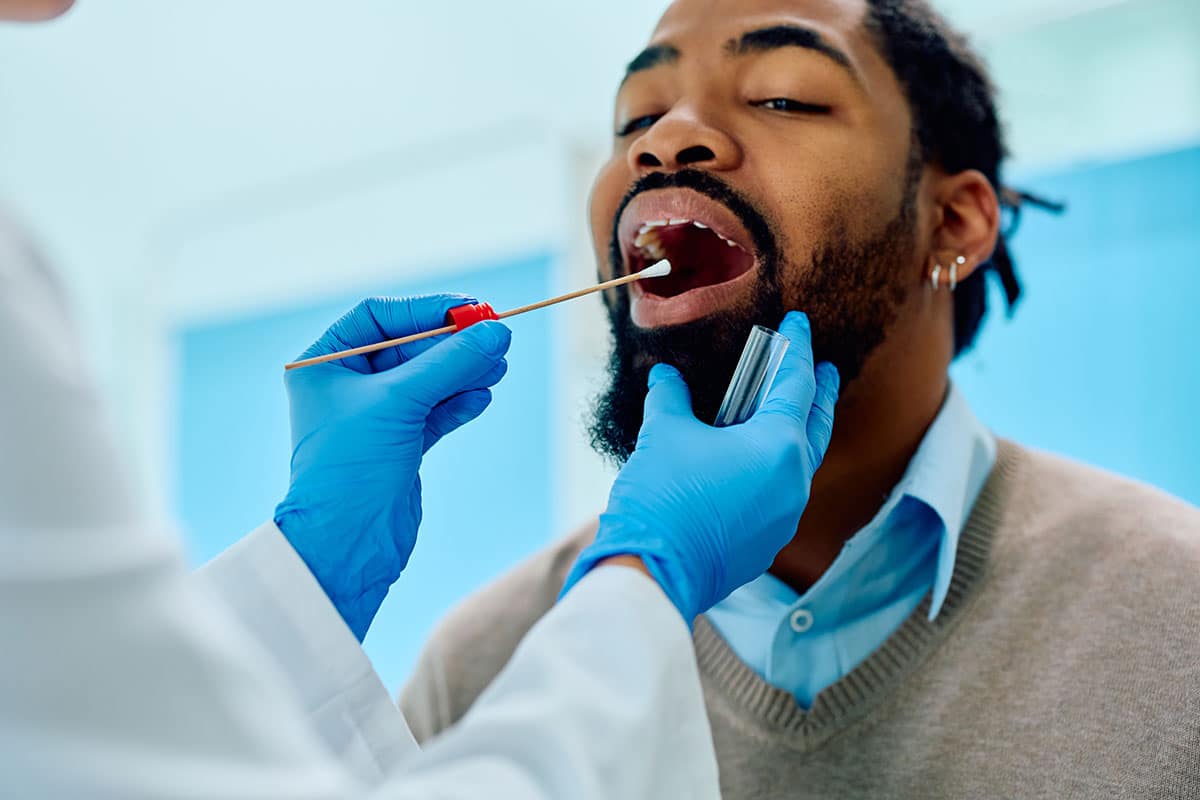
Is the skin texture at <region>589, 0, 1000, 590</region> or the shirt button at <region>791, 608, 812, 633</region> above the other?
the skin texture at <region>589, 0, 1000, 590</region>

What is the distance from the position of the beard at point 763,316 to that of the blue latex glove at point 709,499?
133mm

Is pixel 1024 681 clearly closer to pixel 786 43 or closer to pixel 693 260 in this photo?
pixel 693 260

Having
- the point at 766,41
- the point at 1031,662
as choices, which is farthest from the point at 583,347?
the point at 1031,662

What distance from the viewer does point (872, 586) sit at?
1.03 m

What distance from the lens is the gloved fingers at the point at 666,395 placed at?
0.84 m

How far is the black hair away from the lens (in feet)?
3.62

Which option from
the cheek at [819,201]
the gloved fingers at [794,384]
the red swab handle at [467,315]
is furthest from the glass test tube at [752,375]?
the red swab handle at [467,315]

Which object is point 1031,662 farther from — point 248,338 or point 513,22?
point 248,338

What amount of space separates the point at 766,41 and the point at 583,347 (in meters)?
1.32

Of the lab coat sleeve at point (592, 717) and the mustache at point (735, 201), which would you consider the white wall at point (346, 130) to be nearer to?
the mustache at point (735, 201)

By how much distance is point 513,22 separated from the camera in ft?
7.26

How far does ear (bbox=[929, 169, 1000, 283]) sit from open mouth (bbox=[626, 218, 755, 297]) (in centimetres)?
26

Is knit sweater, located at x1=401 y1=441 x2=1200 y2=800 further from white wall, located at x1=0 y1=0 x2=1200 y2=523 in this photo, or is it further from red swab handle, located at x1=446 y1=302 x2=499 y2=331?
white wall, located at x1=0 y1=0 x2=1200 y2=523

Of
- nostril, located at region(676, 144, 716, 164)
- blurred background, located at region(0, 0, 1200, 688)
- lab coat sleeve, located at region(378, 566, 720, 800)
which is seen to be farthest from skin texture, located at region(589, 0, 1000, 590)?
lab coat sleeve, located at region(378, 566, 720, 800)
